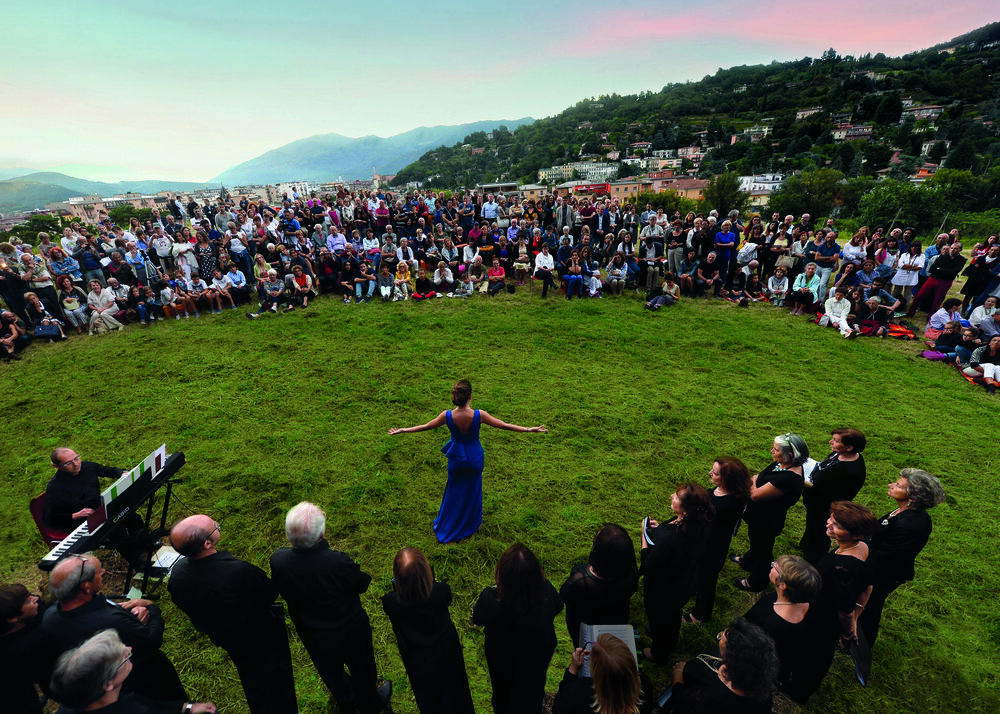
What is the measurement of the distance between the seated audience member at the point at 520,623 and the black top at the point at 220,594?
1.48m

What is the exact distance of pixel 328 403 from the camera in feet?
23.4

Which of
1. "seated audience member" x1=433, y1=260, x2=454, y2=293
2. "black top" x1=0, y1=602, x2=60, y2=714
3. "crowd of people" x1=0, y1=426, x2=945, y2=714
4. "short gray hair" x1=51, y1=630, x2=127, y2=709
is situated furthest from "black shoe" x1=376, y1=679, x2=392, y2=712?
"seated audience member" x1=433, y1=260, x2=454, y2=293

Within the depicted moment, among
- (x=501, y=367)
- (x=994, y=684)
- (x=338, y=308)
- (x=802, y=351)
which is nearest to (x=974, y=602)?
(x=994, y=684)

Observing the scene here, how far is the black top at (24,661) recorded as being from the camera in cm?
246

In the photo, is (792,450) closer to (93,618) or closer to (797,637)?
(797,637)

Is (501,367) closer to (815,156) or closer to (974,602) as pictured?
(974,602)

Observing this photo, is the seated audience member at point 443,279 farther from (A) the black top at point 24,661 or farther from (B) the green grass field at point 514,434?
(A) the black top at point 24,661

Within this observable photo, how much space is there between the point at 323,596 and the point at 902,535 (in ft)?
13.7

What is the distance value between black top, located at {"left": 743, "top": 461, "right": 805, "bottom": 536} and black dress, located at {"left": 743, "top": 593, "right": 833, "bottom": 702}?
1.03m

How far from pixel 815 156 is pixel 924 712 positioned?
110584 mm

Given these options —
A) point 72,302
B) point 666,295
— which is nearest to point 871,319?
point 666,295

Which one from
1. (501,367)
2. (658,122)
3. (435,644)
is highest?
(658,122)

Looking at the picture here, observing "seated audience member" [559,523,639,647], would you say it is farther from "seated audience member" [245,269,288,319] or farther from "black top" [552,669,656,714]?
"seated audience member" [245,269,288,319]

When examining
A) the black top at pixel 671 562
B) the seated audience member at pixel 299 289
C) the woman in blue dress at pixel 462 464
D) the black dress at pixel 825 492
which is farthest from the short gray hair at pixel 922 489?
the seated audience member at pixel 299 289
